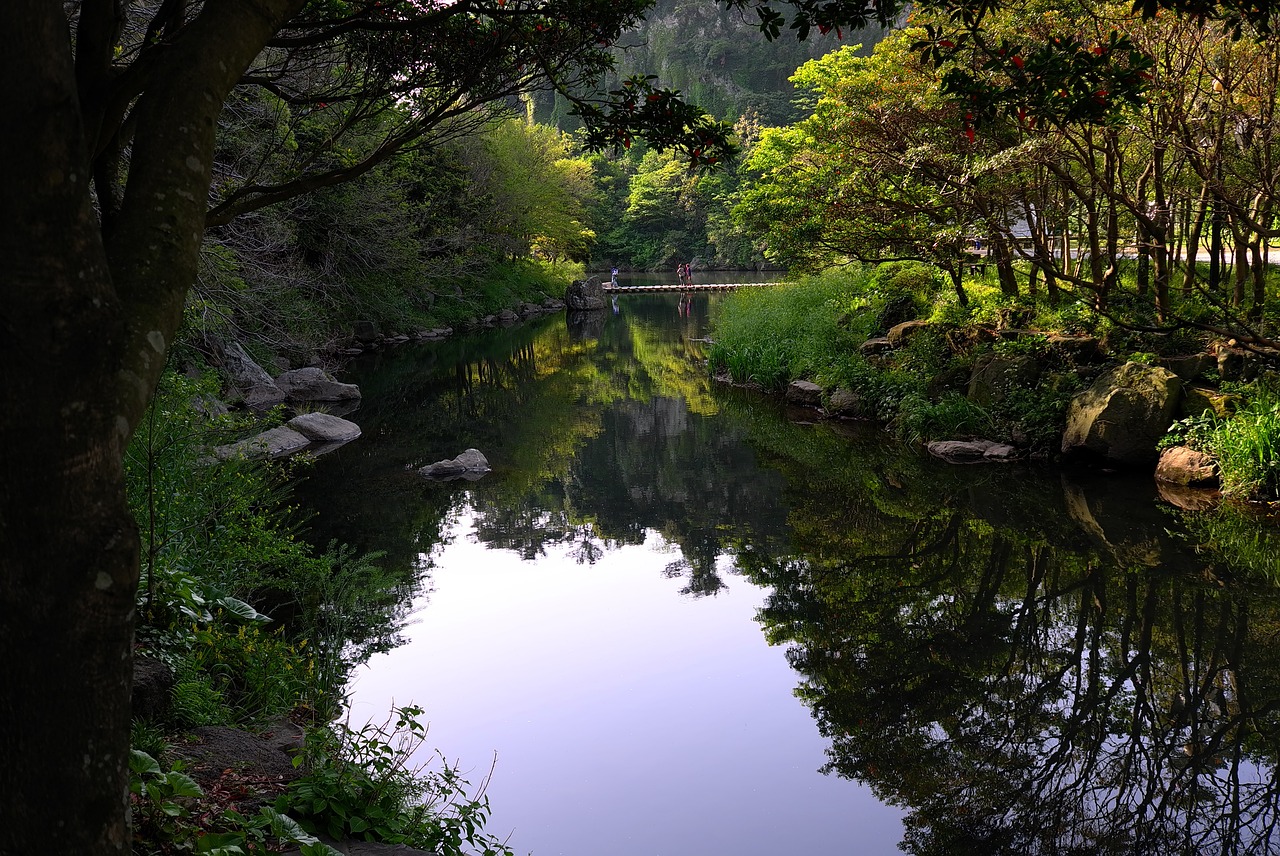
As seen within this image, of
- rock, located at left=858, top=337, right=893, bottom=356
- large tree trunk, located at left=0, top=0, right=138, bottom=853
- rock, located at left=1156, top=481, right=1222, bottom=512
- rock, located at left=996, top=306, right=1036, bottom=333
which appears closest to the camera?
large tree trunk, located at left=0, top=0, right=138, bottom=853

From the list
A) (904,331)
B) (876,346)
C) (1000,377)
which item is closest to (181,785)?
(1000,377)

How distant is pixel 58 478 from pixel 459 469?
1037 centimetres

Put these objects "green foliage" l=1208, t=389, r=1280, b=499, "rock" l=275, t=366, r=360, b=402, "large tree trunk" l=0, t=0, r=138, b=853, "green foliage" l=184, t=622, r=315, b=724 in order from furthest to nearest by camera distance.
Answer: "rock" l=275, t=366, r=360, b=402, "green foliage" l=1208, t=389, r=1280, b=499, "green foliage" l=184, t=622, r=315, b=724, "large tree trunk" l=0, t=0, r=138, b=853

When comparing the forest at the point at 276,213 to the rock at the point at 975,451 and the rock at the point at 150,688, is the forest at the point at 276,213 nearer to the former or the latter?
the rock at the point at 150,688

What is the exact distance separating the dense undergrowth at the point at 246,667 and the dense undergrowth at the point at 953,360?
25.3ft

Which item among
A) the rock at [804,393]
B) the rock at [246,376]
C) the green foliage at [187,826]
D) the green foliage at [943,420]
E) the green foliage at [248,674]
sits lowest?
the green foliage at [187,826]

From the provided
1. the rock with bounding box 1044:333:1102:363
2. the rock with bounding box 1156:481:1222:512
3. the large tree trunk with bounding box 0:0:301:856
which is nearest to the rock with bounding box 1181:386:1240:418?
the rock with bounding box 1156:481:1222:512

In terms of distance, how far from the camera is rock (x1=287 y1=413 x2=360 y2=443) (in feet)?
45.7

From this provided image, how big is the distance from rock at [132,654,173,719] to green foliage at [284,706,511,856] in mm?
666

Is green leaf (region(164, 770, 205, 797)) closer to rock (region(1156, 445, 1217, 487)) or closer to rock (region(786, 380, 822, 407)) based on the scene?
rock (region(1156, 445, 1217, 487))

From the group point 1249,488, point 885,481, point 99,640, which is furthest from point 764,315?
point 99,640

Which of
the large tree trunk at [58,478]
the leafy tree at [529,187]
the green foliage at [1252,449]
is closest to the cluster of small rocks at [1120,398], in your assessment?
the green foliage at [1252,449]

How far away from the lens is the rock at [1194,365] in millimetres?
10758

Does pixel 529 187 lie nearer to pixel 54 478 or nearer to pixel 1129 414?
pixel 1129 414
